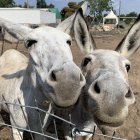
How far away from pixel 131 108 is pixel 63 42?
13.2 feet

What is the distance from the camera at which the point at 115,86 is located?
3285 millimetres

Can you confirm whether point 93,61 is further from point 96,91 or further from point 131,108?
point 131,108

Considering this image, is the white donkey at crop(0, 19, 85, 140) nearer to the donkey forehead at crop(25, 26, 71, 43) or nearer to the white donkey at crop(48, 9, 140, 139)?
the donkey forehead at crop(25, 26, 71, 43)

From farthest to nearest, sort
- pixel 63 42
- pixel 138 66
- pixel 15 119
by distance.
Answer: pixel 138 66 → pixel 15 119 → pixel 63 42

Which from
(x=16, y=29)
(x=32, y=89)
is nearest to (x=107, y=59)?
(x=32, y=89)

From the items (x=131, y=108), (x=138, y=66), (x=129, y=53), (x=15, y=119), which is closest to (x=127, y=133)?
(x=131, y=108)

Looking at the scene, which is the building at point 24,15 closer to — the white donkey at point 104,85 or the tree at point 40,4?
the white donkey at point 104,85

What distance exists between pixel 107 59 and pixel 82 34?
971 mm

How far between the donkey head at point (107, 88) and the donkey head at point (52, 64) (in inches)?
8.1

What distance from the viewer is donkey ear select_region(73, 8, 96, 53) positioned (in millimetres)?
4695

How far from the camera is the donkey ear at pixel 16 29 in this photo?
462 centimetres

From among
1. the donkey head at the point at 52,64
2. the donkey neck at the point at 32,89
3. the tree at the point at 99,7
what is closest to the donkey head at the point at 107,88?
the donkey head at the point at 52,64

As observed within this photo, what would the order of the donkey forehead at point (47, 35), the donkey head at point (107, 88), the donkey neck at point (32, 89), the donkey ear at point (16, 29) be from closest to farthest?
the donkey head at point (107, 88), the donkey forehead at point (47, 35), the donkey neck at point (32, 89), the donkey ear at point (16, 29)

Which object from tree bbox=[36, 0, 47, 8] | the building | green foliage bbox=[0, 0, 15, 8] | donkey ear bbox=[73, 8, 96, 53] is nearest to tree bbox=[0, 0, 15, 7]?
green foliage bbox=[0, 0, 15, 8]
